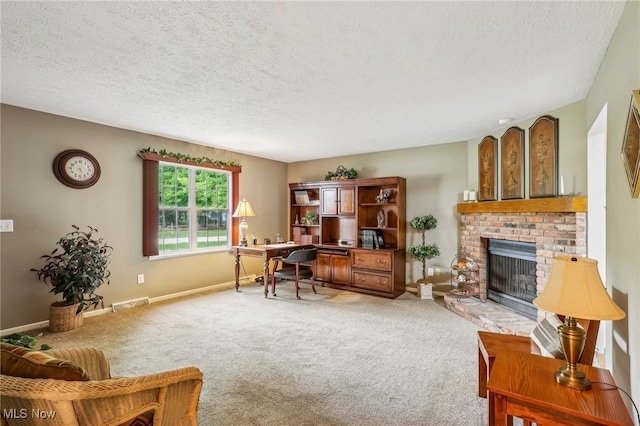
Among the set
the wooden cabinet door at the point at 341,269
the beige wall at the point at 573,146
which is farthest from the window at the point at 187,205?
the beige wall at the point at 573,146

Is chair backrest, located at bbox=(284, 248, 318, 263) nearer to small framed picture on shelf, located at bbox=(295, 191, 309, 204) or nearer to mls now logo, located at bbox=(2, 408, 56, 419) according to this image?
small framed picture on shelf, located at bbox=(295, 191, 309, 204)

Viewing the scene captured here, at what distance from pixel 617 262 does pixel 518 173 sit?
6.82 feet

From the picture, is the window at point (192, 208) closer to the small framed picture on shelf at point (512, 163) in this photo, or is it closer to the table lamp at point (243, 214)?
the table lamp at point (243, 214)

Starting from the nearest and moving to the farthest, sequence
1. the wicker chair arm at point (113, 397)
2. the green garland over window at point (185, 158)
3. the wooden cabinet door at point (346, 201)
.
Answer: the wicker chair arm at point (113, 397)
the green garland over window at point (185, 158)
the wooden cabinet door at point (346, 201)

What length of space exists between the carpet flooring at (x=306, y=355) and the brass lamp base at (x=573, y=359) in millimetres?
720

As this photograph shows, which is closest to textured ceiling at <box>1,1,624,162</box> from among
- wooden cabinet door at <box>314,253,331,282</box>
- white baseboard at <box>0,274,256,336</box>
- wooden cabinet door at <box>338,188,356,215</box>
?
wooden cabinet door at <box>338,188,356,215</box>

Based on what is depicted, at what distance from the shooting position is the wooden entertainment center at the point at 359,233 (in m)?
4.91

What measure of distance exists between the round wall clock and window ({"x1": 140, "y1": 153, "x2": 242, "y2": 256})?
61cm

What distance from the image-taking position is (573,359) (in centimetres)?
142

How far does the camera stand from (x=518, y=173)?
3703 mm

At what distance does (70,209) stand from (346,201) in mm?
3909

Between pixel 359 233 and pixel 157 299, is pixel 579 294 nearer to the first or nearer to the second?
pixel 359 233

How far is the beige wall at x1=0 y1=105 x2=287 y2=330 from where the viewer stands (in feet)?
10.7

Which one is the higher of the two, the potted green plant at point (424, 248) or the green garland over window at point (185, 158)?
the green garland over window at point (185, 158)
